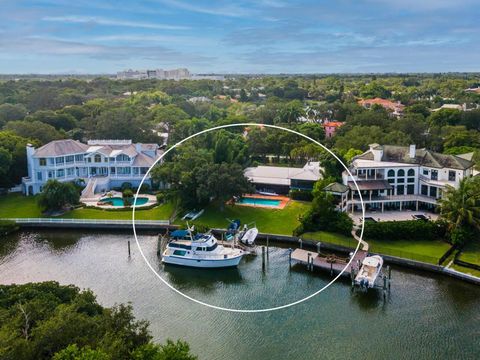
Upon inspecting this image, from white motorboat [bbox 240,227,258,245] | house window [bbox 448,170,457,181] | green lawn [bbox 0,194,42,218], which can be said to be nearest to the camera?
white motorboat [bbox 240,227,258,245]

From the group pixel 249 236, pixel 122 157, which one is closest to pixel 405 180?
pixel 249 236

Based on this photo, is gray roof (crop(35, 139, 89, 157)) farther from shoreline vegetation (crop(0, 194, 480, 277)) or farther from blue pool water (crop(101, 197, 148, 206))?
blue pool water (crop(101, 197, 148, 206))

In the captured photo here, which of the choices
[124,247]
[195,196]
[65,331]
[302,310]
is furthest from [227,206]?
[65,331]

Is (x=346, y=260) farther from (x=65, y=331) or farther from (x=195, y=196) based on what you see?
(x=65, y=331)

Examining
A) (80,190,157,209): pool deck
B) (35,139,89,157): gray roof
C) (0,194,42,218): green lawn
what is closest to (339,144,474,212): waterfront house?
(80,190,157,209): pool deck

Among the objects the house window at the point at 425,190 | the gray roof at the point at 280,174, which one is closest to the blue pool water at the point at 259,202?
the gray roof at the point at 280,174
